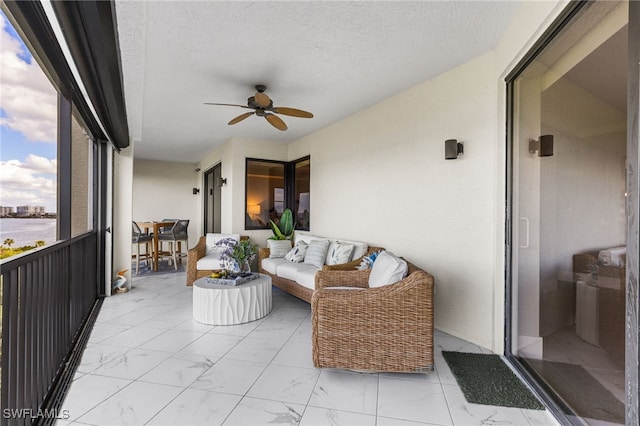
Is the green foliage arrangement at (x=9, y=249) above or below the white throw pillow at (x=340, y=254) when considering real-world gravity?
above

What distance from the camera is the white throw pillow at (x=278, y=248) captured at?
15.7 ft

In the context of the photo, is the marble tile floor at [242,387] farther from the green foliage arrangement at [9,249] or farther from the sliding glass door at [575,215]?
the green foliage arrangement at [9,249]

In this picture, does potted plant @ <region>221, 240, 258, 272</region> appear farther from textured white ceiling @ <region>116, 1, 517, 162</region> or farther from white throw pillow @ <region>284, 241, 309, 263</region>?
textured white ceiling @ <region>116, 1, 517, 162</region>

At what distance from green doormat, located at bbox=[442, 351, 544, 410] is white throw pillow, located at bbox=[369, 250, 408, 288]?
2.70 feet

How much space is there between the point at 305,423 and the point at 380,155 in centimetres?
300

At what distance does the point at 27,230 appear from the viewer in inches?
67.5

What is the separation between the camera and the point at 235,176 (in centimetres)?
549

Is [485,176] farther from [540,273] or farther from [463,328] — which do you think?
[463,328]

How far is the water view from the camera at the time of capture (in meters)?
1.41

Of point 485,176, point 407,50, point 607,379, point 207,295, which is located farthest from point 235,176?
point 607,379

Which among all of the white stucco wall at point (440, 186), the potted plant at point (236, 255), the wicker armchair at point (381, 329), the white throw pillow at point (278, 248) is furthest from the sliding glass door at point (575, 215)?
the white throw pillow at point (278, 248)

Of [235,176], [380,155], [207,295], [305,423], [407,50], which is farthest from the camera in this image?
[235,176]

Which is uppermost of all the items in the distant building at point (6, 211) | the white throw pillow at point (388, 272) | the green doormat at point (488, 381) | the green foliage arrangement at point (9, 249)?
the distant building at point (6, 211)

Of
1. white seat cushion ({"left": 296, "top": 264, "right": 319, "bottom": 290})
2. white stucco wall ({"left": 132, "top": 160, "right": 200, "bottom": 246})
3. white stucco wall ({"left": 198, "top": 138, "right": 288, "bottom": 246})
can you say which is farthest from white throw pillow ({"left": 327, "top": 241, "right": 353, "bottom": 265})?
white stucco wall ({"left": 132, "top": 160, "right": 200, "bottom": 246})
